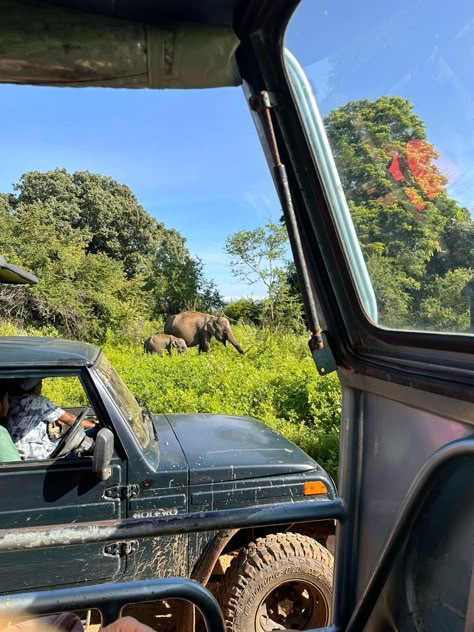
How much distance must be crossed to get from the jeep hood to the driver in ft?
2.80

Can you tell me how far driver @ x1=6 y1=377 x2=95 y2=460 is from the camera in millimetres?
2963

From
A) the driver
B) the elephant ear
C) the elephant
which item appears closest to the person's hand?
the driver

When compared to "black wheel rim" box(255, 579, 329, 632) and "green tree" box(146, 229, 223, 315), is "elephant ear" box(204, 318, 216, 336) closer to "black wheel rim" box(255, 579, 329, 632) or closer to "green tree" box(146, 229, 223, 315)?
"green tree" box(146, 229, 223, 315)

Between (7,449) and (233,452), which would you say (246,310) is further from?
(7,449)

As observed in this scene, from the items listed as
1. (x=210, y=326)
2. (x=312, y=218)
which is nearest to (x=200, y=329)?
(x=210, y=326)

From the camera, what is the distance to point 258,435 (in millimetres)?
3465

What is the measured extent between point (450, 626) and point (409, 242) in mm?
861

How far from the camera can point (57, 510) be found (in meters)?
2.52

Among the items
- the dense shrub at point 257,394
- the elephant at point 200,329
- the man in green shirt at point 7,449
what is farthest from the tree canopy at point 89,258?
the man in green shirt at point 7,449

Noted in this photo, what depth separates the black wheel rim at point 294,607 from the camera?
2.74m

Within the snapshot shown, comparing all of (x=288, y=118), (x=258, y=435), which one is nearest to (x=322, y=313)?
(x=288, y=118)

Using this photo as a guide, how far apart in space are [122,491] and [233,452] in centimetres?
73

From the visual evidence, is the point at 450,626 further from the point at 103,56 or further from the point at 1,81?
→ the point at 1,81

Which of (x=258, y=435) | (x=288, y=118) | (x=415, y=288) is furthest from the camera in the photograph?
(x=258, y=435)
